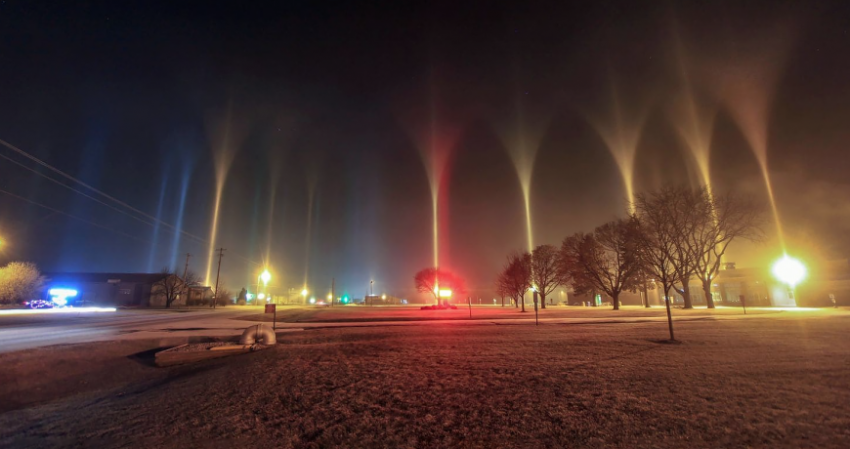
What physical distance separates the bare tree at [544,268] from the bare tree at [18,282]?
7943 cm

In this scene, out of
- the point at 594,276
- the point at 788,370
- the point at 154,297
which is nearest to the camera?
the point at 788,370

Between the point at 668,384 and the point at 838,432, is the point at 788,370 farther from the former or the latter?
the point at 838,432

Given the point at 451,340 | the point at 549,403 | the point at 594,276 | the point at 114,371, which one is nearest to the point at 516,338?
the point at 451,340

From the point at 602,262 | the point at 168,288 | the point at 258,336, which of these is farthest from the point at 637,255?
the point at 168,288

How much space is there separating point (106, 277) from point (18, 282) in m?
23.4

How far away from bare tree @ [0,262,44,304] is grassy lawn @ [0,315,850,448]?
215ft

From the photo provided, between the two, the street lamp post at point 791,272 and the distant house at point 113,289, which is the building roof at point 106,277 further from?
the street lamp post at point 791,272

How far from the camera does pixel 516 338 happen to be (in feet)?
48.6

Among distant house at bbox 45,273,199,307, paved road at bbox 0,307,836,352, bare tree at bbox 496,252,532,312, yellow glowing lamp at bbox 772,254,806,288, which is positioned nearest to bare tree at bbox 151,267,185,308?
distant house at bbox 45,273,199,307

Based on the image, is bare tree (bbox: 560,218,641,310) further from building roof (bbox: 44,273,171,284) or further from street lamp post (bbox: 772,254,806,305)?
building roof (bbox: 44,273,171,284)

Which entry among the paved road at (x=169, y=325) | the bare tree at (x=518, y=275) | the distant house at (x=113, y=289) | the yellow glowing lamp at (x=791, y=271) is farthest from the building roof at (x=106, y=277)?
the yellow glowing lamp at (x=791, y=271)

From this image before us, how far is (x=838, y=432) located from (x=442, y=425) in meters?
5.34

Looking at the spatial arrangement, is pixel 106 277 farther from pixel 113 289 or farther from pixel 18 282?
pixel 18 282

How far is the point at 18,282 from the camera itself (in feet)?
181
